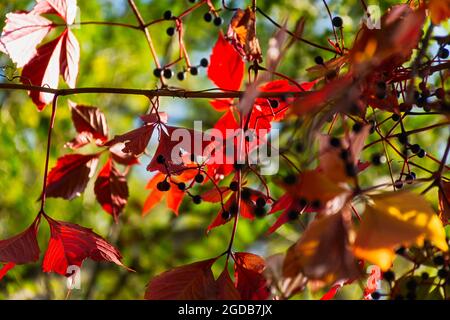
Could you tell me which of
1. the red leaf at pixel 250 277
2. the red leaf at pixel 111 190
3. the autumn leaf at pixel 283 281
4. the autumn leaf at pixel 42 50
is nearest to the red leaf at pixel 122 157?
the red leaf at pixel 111 190

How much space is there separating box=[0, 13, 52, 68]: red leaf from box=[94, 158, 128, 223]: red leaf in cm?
20

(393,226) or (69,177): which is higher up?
(69,177)

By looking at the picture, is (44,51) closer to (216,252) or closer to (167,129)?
(167,129)

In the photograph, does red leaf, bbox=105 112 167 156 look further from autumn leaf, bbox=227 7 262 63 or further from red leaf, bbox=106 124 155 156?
autumn leaf, bbox=227 7 262 63

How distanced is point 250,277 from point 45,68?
17.2 inches

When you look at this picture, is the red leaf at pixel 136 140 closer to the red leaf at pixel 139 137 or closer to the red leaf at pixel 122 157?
the red leaf at pixel 139 137

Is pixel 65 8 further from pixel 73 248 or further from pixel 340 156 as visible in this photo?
pixel 340 156

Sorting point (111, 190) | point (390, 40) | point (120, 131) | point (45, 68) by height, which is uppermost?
point (120, 131)

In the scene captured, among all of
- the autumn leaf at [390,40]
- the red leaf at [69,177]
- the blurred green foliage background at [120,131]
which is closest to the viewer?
the autumn leaf at [390,40]

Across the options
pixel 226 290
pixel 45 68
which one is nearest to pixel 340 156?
pixel 226 290

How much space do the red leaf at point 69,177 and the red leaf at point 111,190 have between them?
24mm

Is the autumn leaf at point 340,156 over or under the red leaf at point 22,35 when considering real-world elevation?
under

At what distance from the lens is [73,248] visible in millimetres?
721

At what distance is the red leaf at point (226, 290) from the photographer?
592 mm
